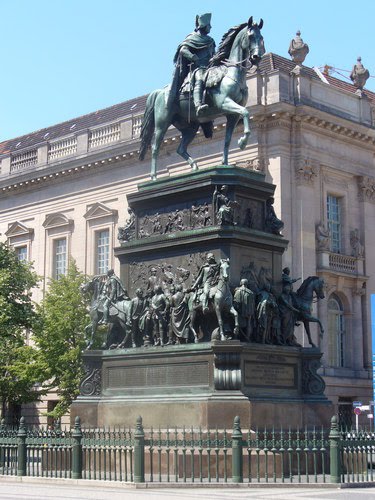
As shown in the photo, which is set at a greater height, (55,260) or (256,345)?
(55,260)

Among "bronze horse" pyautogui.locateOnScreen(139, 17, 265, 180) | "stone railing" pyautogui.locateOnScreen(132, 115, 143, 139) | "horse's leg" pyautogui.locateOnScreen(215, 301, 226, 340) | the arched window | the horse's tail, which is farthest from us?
"stone railing" pyautogui.locateOnScreen(132, 115, 143, 139)

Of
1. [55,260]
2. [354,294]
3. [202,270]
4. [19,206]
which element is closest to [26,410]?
[55,260]

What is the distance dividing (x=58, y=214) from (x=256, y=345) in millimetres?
41152

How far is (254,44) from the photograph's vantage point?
20.6 metres

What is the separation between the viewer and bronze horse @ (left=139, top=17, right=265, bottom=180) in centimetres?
2048

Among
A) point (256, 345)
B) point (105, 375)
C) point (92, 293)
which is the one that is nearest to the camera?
point (256, 345)

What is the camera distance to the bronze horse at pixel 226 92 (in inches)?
806

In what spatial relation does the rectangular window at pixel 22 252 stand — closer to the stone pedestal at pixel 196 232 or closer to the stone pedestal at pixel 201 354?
the stone pedestal at pixel 201 354

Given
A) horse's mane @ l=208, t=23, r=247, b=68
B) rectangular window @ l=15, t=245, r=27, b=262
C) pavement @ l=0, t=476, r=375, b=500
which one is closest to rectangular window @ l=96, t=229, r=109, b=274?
rectangular window @ l=15, t=245, r=27, b=262

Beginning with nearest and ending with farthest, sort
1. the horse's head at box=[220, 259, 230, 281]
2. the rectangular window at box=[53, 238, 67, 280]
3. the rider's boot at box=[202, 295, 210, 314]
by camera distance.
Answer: the horse's head at box=[220, 259, 230, 281] → the rider's boot at box=[202, 295, 210, 314] → the rectangular window at box=[53, 238, 67, 280]

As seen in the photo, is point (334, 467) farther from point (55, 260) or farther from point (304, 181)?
point (55, 260)

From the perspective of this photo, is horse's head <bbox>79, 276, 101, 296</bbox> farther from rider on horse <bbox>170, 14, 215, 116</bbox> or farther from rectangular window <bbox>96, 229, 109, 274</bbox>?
rectangular window <bbox>96, 229, 109, 274</bbox>

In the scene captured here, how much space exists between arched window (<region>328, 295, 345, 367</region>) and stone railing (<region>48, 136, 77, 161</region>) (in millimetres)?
17689

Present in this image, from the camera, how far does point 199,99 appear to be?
67.8 feet
